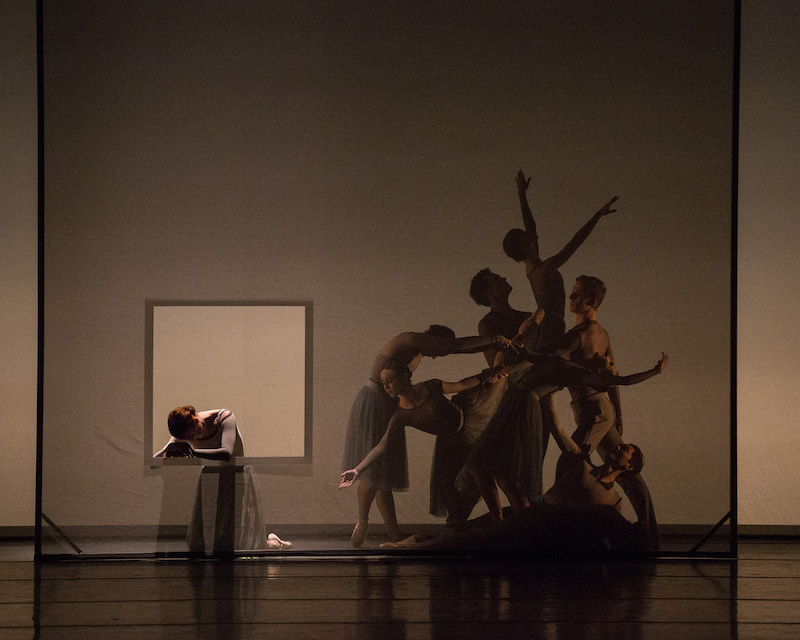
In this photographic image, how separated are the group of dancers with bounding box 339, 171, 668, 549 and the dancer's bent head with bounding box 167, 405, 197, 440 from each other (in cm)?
70

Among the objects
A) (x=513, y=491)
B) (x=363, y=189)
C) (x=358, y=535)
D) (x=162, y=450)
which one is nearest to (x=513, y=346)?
(x=513, y=491)

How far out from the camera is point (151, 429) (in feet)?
13.7

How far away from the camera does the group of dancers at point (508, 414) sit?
418 cm

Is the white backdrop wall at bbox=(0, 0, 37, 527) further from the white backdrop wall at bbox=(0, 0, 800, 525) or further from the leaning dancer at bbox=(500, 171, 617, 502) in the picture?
the leaning dancer at bbox=(500, 171, 617, 502)

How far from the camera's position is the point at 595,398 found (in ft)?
13.9

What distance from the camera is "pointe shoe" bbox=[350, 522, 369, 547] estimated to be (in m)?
4.16

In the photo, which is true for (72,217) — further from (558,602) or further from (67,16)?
(558,602)

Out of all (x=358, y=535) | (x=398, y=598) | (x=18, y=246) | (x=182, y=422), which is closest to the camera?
(x=398, y=598)

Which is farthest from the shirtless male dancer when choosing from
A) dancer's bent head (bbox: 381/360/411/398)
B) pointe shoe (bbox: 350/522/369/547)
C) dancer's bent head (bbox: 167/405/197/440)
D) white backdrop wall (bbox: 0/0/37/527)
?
white backdrop wall (bbox: 0/0/37/527)

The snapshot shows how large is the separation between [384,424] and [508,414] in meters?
0.57

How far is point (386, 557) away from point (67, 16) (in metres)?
2.85

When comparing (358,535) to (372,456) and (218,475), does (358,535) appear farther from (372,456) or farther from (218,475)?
(218,475)

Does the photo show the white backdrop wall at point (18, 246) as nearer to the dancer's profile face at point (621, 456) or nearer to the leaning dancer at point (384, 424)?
the leaning dancer at point (384, 424)

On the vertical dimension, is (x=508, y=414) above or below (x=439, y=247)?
below
